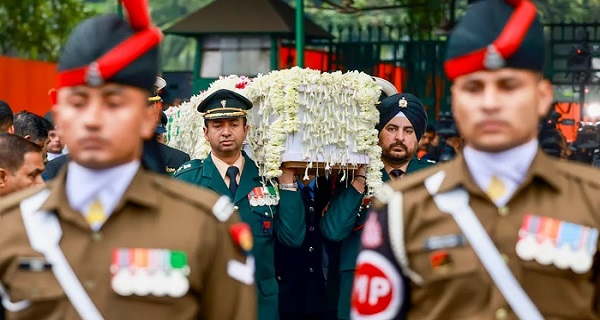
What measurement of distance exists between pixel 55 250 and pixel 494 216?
139cm

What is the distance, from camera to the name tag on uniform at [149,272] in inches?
197

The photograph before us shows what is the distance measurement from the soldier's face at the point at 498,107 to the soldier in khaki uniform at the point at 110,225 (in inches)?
32.2

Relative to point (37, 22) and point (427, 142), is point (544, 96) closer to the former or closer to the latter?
point (427, 142)

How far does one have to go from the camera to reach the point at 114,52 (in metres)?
5.07

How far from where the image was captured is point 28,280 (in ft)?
16.5

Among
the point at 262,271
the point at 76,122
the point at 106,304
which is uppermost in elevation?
the point at 76,122

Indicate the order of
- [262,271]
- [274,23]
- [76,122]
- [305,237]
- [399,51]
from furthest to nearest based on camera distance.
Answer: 1. [274,23]
2. [399,51]
3. [305,237]
4. [262,271]
5. [76,122]

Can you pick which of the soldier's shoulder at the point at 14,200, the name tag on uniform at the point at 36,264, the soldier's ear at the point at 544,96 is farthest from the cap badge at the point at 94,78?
the soldier's ear at the point at 544,96

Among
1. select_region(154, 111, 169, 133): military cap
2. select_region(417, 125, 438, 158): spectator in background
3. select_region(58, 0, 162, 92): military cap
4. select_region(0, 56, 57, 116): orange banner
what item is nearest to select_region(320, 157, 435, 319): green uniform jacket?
select_region(154, 111, 169, 133): military cap

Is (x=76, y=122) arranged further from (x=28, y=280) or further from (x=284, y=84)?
(x=284, y=84)

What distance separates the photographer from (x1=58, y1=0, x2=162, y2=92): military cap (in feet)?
16.4

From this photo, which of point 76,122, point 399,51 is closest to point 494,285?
point 76,122

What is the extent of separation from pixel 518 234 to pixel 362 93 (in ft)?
16.6

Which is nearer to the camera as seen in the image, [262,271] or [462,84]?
[462,84]
